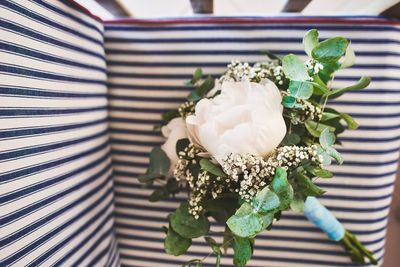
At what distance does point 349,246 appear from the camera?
2.54 feet

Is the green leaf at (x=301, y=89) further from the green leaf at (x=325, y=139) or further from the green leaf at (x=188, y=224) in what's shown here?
the green leaf at (x=188, y=224)

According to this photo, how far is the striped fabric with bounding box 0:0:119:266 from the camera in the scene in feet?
1.46

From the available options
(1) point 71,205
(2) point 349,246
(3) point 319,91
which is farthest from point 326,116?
(1) point 71,205

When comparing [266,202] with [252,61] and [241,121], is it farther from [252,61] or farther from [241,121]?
[252,61]

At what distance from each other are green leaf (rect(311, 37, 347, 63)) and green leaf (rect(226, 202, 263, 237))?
0.28 meters

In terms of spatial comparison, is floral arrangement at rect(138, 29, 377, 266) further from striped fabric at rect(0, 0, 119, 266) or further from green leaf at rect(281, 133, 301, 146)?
striped fabric at rect(0, 0, 119, 266)

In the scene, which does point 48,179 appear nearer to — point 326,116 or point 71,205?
point 71,205

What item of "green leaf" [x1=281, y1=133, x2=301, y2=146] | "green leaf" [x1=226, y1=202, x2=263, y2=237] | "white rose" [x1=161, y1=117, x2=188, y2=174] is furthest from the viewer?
"white rose" [x1=161, y1=117, x2=188, y2=174]

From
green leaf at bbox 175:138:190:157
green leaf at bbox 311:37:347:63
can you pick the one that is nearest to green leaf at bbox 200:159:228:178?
green leaf at bbox 175:138:190:157

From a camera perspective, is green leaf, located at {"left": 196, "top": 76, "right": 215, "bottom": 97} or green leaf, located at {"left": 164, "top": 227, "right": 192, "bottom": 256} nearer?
green leaf, located at {"left": 164, "top": 227, "right": 192, "bottom": 256}

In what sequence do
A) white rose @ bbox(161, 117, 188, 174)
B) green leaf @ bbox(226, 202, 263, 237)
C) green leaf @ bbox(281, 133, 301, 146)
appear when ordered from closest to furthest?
green leaf @ bbox(226, 202, 263, 237) → green leaf @ bbox(281, 133, 301, 146) → white rose @ bbox(161, 117, 188, 174)

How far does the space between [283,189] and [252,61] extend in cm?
41

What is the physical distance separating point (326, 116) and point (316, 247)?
0.50 metres

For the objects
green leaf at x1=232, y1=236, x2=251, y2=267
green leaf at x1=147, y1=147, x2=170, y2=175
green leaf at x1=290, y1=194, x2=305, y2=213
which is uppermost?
green leaf at x1=147, y1=147, x2=170, y2=175
